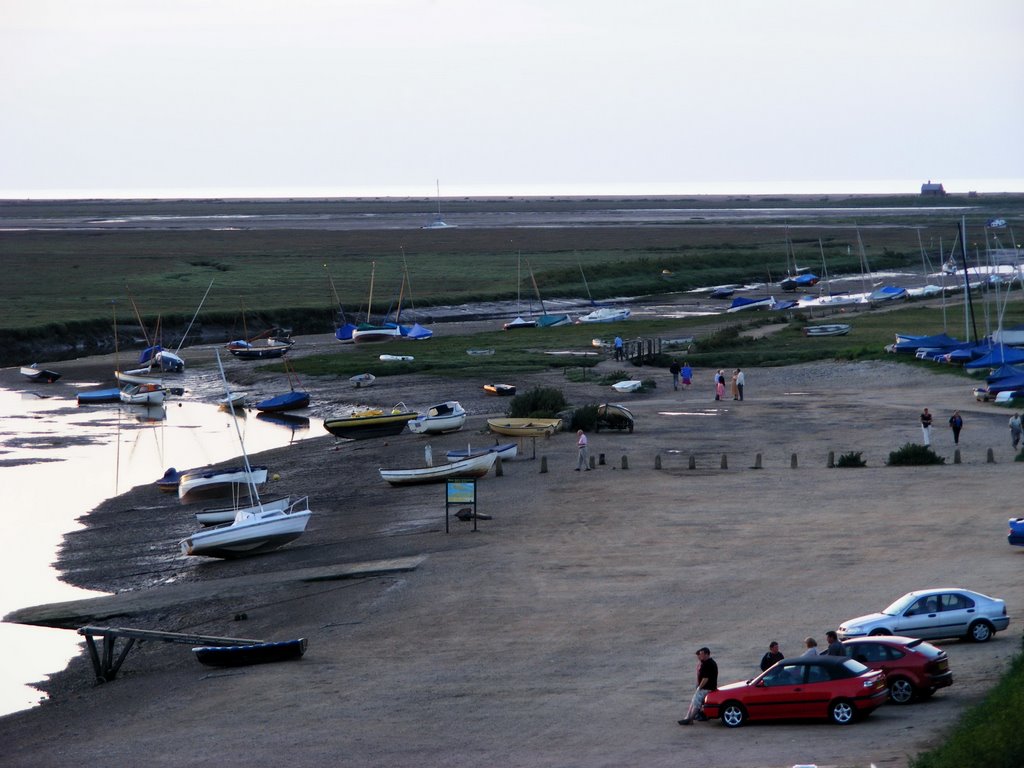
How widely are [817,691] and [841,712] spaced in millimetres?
436

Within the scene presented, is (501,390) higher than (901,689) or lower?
higher

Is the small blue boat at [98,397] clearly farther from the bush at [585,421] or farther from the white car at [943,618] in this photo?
the white car at [943,618]

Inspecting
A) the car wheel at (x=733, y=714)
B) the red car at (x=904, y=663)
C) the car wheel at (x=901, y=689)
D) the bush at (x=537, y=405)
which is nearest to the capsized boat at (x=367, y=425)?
the bush at (x=537, y=405)

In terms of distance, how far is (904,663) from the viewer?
19344 mm

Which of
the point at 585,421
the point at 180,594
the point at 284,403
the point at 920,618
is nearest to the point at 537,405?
the point at 585,421

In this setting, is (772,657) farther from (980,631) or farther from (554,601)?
(554,601)

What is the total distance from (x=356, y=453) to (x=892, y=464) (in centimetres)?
1902

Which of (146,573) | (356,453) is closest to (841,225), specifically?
(356,453)

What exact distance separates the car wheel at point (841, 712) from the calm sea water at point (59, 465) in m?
14.9

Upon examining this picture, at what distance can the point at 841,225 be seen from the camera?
198125 millimetres

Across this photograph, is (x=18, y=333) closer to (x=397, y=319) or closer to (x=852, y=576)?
(x=397, y=319)

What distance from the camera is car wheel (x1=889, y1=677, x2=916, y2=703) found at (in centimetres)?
1928

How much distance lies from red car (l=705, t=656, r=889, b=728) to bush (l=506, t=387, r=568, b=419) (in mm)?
31866

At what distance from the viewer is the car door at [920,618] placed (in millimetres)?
21984
